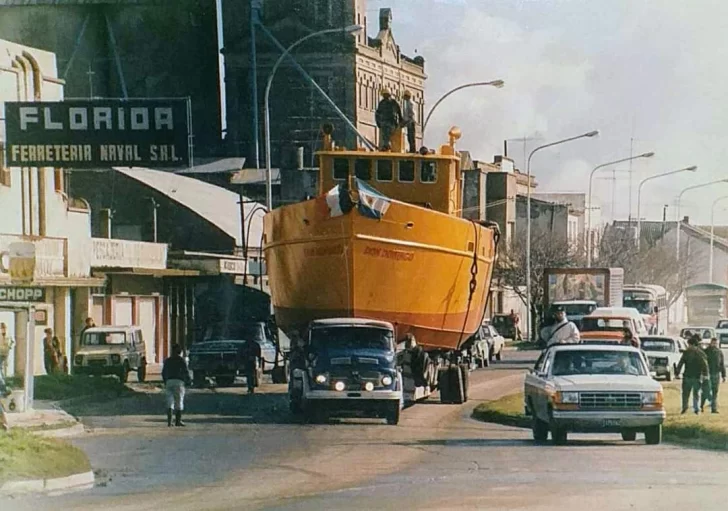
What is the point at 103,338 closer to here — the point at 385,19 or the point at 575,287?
the point at 385,19

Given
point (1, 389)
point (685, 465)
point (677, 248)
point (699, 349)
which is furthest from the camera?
point (677, 248)

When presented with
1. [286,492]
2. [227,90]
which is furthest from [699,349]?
[286,492]

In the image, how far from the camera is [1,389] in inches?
755

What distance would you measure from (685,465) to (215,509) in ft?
19.9

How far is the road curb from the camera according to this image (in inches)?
624

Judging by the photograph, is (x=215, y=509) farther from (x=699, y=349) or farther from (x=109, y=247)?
(x=699, y=349)

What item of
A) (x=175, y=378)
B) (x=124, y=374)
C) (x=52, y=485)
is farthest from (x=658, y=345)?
(x=52, y=485)

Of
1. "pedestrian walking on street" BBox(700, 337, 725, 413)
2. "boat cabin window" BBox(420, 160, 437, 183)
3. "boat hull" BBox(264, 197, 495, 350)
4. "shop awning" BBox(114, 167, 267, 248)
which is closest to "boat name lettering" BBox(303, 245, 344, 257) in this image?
"boat hull" BBox(264, 197, 495, 350)

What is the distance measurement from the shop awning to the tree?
13.9ft

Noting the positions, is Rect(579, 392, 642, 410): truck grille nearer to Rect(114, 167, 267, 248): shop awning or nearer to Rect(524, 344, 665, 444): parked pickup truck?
Rect(524, 344, 665, 444): parked pickup truck

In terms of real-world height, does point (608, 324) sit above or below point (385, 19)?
below

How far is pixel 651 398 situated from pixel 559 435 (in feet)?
4.43

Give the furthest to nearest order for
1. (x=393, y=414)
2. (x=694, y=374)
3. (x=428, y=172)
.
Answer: (x=428, y=172) < (x=694, y=374) < (x=393, y=414)

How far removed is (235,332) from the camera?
78.9 ft
